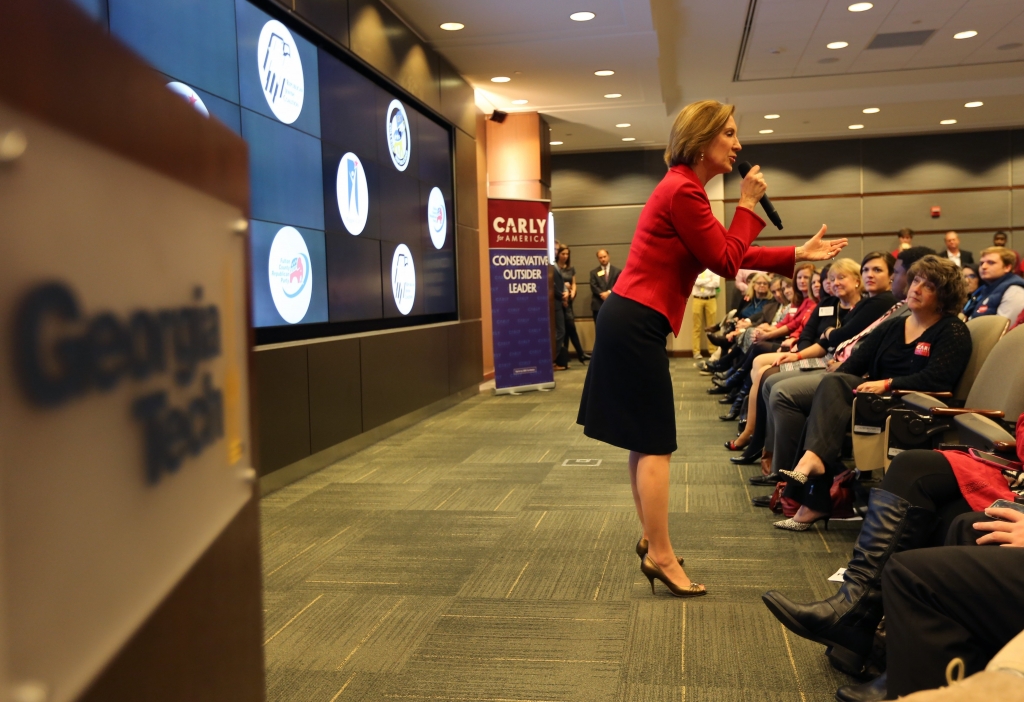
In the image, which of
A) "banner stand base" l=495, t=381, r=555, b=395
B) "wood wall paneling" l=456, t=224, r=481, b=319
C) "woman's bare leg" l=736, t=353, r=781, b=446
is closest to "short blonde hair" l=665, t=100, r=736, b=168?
"woman's bare leg" l=736, t=353, r=781, b=446

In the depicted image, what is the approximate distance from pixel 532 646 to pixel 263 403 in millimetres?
2314

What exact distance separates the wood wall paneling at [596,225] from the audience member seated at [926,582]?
10968 mm

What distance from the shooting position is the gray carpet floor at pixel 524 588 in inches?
80.0

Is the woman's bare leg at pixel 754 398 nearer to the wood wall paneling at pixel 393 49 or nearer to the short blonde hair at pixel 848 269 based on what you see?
the short blonde hair at pixel 848 269

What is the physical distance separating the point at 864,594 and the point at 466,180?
22.3 feet

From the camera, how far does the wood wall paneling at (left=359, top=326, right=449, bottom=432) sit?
5516mm

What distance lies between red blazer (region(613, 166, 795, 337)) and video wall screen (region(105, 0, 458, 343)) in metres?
1.25

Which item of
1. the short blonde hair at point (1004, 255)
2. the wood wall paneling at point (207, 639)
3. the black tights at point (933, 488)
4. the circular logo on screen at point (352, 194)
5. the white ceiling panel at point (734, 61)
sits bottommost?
the black tights at point (933, 488)

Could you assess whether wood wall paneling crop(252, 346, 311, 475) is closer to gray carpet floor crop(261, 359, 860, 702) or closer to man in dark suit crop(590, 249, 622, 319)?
gray carpet floor crop(261, 359, 860, 702)

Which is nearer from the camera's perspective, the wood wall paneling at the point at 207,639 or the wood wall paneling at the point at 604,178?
the wood wall paneling at the point at 207,639

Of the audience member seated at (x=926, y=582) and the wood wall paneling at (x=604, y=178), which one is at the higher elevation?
the wood wall paneling at (x=604, y=178)

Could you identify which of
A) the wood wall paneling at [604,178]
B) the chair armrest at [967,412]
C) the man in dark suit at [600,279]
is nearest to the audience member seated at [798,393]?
the chair armrest at [967,412]

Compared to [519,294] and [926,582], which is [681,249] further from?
[519,294]

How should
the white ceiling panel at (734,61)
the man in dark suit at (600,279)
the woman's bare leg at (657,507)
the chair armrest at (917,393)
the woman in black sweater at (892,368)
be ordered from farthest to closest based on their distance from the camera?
the man in dark suit at (600,279)
the white ceiling panel at (734,61)
the woman in black sweater at (892,368)
the chair armrest at (917,393)
the woman's bare leg at (657,507)
